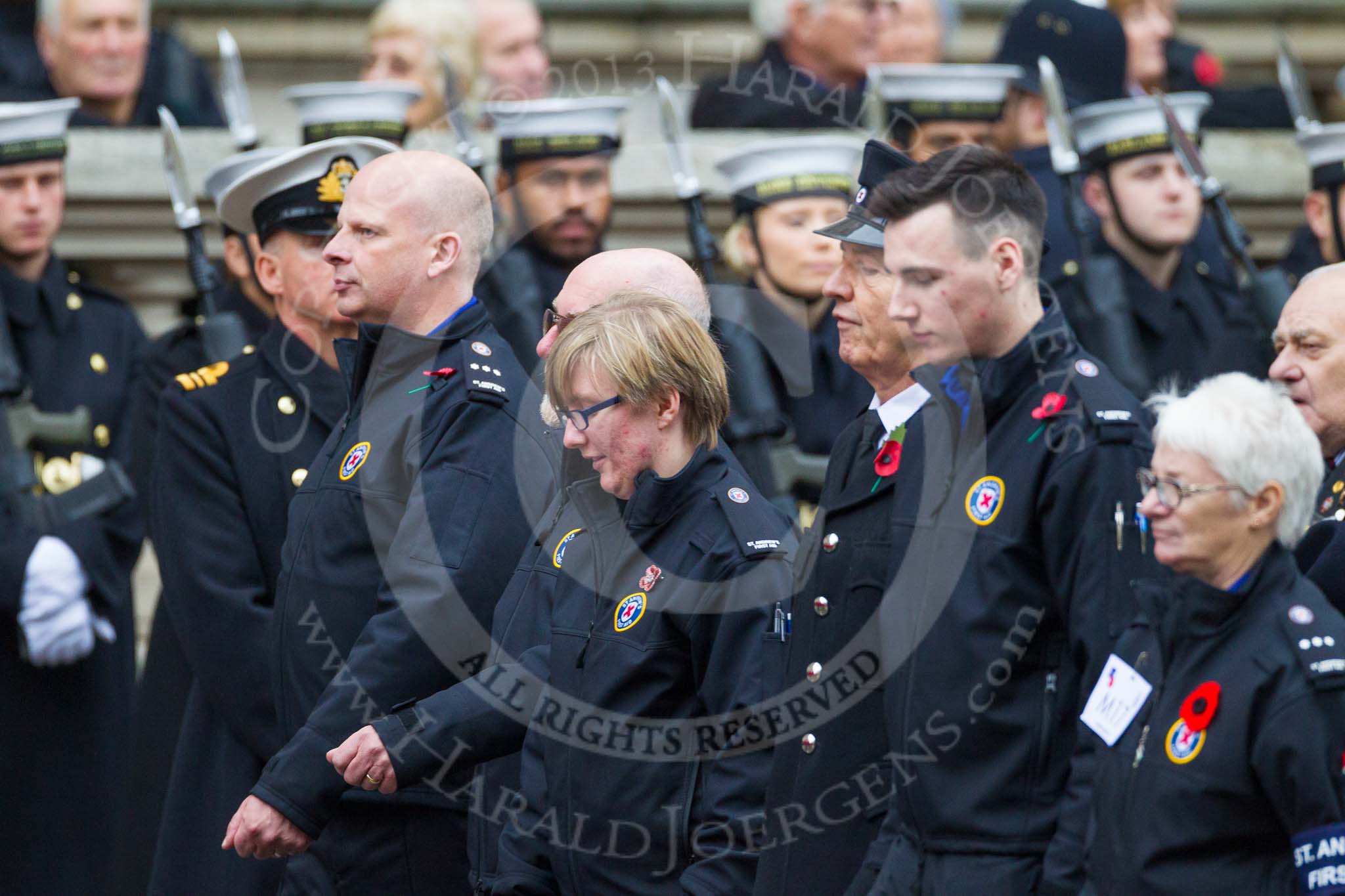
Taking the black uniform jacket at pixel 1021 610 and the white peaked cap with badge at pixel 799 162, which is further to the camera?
the white peaked cap with badge at pixel 799 162

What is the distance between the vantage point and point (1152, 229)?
7105mm

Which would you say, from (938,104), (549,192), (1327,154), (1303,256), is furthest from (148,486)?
(1303,256)

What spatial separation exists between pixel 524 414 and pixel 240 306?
203 centimetres

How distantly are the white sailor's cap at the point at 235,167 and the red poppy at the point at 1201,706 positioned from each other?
3472 mm

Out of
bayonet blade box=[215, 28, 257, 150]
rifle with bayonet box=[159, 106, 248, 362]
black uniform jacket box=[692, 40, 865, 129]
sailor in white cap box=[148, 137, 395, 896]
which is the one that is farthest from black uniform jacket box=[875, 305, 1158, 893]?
bayonet blade box=[215, 28, 257, 150]

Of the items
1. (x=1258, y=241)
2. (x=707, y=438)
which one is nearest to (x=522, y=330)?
(x=707, y=438)

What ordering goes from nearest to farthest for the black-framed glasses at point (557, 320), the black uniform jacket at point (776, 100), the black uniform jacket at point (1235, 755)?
1. the black uniform jacket at point (1235, 755)
2. the black-framed glasses at point (557, 320)
3. the black uniform jacket at point (776, 100)

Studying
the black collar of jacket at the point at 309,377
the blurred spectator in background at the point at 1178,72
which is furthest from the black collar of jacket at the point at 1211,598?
the blurred spectator in background at the point at 1178,72

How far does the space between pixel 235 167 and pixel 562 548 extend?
2476 millimetres

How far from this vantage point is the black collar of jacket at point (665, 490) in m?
4.11

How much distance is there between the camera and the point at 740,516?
410 cm

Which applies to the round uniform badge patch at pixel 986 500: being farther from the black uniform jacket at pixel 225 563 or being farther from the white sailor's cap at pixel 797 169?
the white sailor's cap at pixel 797 169

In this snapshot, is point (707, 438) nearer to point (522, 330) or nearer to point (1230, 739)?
point (1230, 739)

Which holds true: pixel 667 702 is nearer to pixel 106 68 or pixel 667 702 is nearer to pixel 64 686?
pixel 64 686
